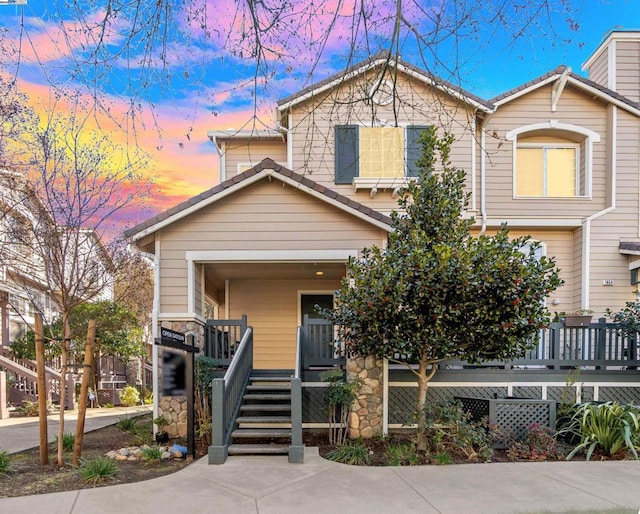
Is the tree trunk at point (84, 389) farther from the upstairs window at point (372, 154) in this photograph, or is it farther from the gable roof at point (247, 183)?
the upstairs window at point (372, 154)

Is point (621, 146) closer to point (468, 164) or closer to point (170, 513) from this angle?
point (468, 164)

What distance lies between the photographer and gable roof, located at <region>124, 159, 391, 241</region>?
7738 millimetres

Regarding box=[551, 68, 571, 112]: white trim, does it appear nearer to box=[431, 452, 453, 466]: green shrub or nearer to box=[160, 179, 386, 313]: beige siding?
box=[160, 179, 386, 313]: beige siding

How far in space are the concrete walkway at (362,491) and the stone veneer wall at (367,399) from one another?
59.2 inches

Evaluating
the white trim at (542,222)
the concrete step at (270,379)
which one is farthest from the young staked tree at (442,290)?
the white trim at (542,222)

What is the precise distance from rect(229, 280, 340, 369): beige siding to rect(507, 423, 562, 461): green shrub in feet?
18.6

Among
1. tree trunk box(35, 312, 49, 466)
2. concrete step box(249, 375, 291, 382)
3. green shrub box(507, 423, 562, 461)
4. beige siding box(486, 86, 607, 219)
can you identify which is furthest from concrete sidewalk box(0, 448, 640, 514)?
beige siding box(486, 86, 607, 219)

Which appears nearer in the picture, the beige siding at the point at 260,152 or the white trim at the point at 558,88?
the white trim at the point at 558,88

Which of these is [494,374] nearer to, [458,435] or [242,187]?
[458,435]

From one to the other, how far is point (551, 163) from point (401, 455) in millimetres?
8695

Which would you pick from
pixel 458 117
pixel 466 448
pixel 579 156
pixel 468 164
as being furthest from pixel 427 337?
pixel 579 156

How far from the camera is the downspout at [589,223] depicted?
35.3 feet

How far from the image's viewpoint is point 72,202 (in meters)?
7.00

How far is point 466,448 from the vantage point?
6438 mm
